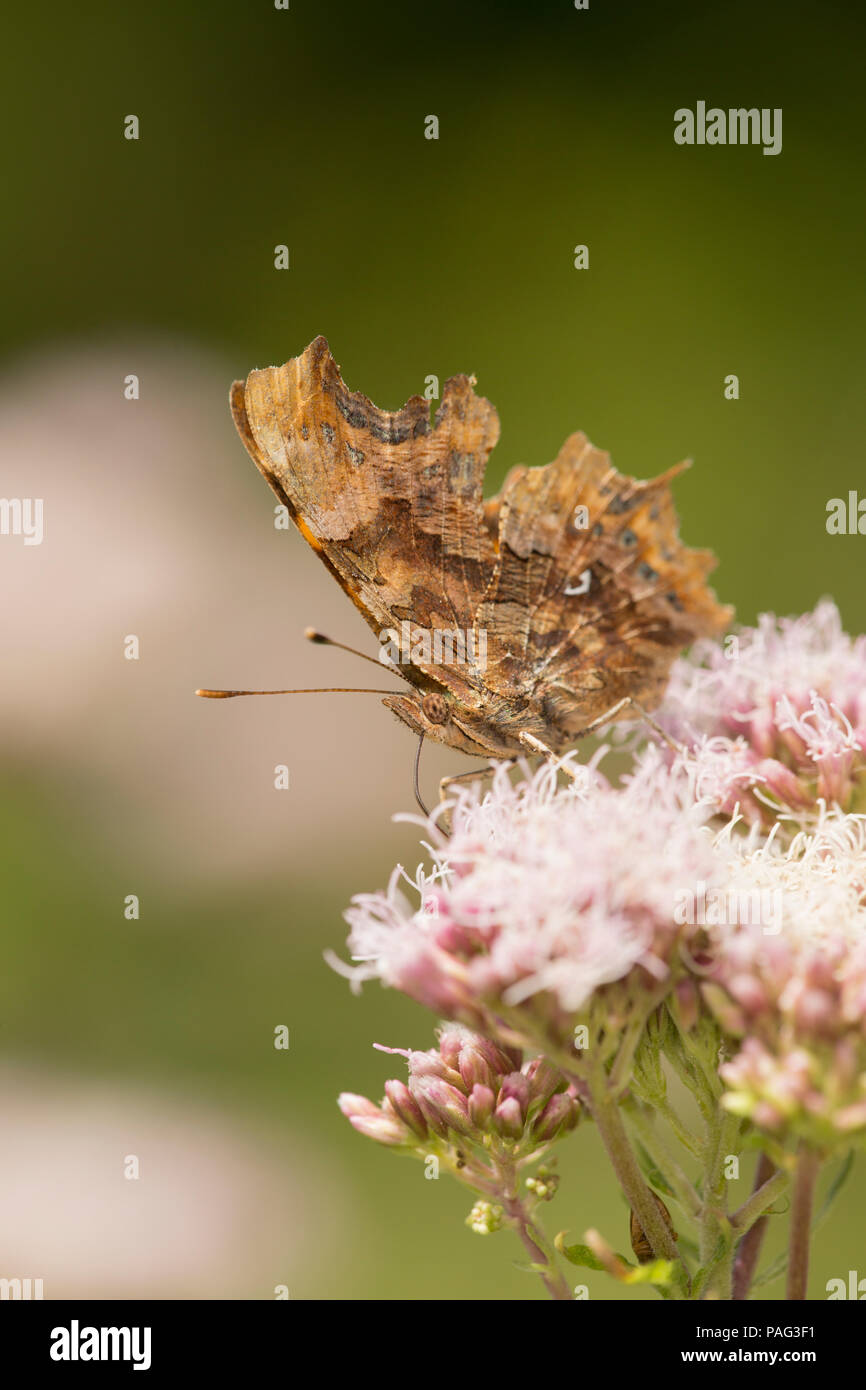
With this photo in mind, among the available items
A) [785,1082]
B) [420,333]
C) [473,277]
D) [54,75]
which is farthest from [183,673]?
[785,1082]

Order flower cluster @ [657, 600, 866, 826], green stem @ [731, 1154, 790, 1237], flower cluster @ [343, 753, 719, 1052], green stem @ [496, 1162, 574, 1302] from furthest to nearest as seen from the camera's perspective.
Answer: flower cluster @ [657, 600, 866, 826]
green stem @ [496, 1162, 574, 1302]
green stem @ [731, 1154, 790, 1237]
flower cluster @ [343, 753, 719, 1052]

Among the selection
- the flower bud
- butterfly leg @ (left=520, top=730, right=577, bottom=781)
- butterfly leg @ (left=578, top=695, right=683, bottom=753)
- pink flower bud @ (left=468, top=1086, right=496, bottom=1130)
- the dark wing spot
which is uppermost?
the dark wing spot

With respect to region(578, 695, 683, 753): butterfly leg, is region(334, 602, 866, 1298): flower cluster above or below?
below

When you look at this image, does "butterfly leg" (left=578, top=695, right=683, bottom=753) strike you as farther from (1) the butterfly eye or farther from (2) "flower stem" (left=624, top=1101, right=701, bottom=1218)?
(2) "flower stem" (left=624, top=1101, right=701, bottom=1218)

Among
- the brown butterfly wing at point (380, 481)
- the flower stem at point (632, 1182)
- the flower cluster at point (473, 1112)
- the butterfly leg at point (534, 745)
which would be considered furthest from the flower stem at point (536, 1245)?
the brown butterfly wing at point (380, 481)

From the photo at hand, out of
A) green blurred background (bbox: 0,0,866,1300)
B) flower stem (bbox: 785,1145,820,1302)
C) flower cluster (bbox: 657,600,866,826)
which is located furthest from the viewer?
green blurred background (bbox: 0,0,866,1300)

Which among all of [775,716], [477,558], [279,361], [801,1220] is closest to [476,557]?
[477,558]

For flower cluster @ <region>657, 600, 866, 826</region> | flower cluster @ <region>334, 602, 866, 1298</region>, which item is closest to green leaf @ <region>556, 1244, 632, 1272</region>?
flower cluster @ <region>334, 602, 866, 1298</region>
